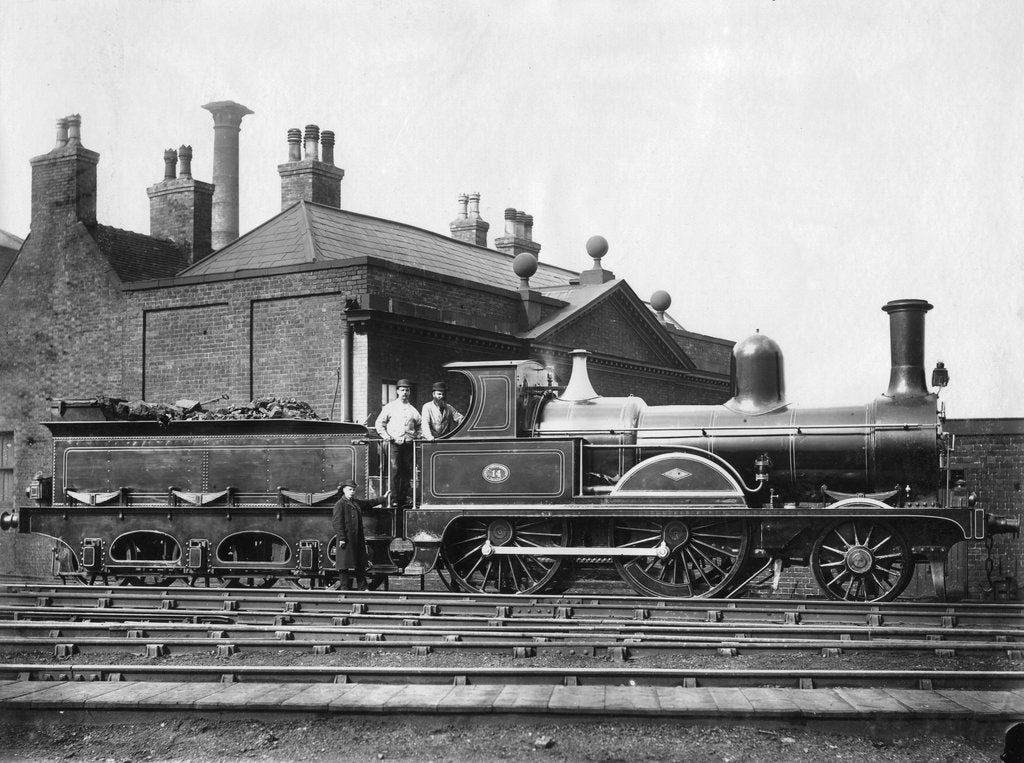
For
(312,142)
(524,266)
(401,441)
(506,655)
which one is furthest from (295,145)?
(506,655)

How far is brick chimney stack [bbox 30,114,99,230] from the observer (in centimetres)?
2164

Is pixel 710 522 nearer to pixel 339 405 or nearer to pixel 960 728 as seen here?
pixel 960 728

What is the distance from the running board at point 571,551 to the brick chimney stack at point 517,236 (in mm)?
19668

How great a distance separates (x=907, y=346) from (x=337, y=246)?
1220cm

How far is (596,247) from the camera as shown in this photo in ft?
87.0

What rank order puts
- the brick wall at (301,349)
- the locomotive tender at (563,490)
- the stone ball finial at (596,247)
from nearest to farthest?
the locomotive tender at (563,490), the brick wall at (301,349), the stone ball finial at (596,247)

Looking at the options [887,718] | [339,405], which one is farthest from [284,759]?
[339,405]

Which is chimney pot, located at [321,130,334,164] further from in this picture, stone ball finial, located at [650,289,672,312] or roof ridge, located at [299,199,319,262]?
stone ball finial, located at [650,289,672,312]

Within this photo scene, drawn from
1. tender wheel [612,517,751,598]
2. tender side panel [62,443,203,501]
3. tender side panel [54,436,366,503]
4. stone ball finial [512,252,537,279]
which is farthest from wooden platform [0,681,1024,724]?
stone ball finial [512,252,537,279]

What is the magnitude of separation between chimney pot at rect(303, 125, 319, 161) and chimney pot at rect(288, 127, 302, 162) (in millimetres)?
178

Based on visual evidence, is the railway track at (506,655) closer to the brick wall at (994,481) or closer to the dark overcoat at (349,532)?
the dark overcoat at (349,532)

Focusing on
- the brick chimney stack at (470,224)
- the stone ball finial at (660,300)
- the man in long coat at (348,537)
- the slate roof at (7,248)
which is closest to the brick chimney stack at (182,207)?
the slate roof at (7,248)

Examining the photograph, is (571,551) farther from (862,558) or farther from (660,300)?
(660,300)

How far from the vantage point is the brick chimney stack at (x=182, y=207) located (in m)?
23.5
